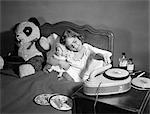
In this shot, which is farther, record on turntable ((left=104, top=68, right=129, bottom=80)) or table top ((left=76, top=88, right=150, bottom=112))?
record on turntable ((left=104, top=68, right=129, bottom=80))

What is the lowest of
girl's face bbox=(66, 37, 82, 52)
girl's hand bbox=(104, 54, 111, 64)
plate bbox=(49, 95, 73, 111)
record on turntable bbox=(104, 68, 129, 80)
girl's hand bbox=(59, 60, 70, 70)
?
plate bbox=(49, 95, 73, 111)

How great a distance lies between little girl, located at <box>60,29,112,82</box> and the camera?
5.40ft

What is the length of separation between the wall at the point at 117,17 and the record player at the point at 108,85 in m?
0.58

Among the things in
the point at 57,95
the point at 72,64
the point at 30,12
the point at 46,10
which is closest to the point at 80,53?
the point at 72,64

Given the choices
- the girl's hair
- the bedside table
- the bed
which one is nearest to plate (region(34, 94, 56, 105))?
the bed

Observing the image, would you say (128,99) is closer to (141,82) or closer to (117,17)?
(141,82)

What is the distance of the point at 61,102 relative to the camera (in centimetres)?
139

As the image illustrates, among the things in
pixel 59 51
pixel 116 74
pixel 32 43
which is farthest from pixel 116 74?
pixel 32 43

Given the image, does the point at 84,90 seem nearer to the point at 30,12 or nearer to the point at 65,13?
the point at 65,13

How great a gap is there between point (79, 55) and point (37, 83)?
0.35 m

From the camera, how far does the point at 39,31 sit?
1.94 meters

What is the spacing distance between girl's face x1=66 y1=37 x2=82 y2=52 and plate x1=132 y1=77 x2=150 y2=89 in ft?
1.47

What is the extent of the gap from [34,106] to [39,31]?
2.48 feet

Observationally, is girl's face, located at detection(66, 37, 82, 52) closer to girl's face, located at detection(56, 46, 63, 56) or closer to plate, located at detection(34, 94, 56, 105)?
girl's face, located at detection(56, 46, 63, 56)
